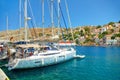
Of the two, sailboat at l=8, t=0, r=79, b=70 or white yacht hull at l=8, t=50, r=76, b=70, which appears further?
sailboat at l=8, t=0, r=79, b=70

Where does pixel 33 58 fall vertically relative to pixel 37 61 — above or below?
above

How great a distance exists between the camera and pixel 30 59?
28.7 meters

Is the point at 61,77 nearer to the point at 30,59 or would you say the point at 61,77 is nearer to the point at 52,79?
the point at 52,79

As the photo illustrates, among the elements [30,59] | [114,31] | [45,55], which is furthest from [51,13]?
[114,31]

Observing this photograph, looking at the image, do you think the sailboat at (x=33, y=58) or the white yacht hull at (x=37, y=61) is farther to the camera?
the sailboat at (x=33, y=58)

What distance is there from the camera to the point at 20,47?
→ 31344 mm

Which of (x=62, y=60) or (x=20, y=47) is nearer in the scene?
(x=20, y=47)

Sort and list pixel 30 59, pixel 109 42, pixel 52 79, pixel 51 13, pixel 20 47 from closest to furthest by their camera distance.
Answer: pixel 52 79, pixel 30 59, pixel 20 47, pixel 51 13, pixel 109 42

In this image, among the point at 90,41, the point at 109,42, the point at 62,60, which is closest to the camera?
the point at 62,60

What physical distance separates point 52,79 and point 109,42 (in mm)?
157259

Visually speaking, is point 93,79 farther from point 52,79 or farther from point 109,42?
point 109,42

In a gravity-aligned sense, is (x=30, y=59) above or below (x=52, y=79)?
above

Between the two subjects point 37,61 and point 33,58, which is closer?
point 33,58

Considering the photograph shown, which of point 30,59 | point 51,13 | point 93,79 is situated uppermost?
point 51,13
